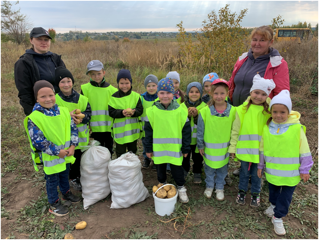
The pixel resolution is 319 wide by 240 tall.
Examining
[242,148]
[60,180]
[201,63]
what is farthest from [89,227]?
[201,63]

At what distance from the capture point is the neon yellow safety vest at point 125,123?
3.19 metres

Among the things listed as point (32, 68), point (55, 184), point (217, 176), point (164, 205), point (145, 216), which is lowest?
point (145, 216)

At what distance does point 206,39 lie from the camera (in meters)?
7.93

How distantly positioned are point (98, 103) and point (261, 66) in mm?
2587

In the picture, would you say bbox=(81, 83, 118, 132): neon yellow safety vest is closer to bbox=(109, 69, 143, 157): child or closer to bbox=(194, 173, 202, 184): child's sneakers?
bbox=(109, 69, 143, 157): child

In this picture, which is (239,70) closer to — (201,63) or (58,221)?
(58,221)

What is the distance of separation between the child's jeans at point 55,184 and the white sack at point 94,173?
10.0 inches

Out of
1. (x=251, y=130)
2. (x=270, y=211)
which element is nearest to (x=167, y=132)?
(x=251, y=130)

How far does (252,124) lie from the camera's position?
2629 millimetres

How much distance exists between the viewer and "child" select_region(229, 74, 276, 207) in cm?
252

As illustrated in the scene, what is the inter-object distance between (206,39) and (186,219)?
7153 millimetres

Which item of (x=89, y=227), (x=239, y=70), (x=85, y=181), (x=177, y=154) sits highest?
(x=239, y=70)

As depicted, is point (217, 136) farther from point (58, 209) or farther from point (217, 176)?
point (58, 209)

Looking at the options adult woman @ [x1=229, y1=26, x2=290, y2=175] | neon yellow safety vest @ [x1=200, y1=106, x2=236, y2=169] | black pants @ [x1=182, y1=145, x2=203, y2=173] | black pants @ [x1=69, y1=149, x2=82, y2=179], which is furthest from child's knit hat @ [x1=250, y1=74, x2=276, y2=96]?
black pants @ [x1=69, y1=149, x2=82, y2=179]
